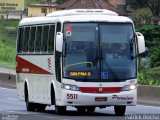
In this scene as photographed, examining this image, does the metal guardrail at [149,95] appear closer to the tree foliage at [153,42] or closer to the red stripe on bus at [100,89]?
the red stripe on bus at [100,89]

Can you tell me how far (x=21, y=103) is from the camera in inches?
1364

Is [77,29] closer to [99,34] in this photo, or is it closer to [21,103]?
[99,34]

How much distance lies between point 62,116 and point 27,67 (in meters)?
4.31

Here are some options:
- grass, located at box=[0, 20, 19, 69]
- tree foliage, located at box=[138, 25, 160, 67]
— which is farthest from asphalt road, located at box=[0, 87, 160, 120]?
grass, located at box=[0, 20, 19, 69]

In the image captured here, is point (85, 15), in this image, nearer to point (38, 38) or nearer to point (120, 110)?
point (38, 38)

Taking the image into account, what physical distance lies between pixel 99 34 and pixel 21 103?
35.8ft

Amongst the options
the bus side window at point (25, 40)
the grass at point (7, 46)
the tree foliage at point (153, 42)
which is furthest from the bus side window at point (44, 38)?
the grass at point (7, 46)

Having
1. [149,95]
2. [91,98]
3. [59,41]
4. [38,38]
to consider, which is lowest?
[149,95]

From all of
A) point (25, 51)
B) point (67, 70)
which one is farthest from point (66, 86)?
point (25, 51)

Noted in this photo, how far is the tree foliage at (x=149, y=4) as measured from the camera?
119750 millimetres

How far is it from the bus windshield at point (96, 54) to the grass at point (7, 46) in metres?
41.7

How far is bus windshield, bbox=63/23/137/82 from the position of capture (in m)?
24.2

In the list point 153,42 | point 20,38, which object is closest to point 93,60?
point 20,38

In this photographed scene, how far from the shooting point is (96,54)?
2422cm
